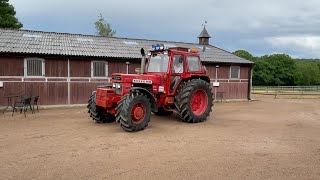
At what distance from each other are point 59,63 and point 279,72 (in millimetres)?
65286

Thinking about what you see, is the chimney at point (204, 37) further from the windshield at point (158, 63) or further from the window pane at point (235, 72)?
the windshield at point (158, 63)

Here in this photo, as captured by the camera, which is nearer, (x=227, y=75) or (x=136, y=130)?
(x=136, y=130)

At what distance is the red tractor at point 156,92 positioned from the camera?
8.93 meters

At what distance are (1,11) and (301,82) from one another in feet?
218

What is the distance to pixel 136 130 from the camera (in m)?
8.87

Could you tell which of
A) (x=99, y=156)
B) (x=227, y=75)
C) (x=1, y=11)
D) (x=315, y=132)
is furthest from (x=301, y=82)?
(x=99, y=156)

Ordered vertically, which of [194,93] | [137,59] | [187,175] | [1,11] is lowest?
[187,175]

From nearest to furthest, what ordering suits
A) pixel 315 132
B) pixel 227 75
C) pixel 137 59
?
pixel 315 132, pixel 137 59, pixel 227 75

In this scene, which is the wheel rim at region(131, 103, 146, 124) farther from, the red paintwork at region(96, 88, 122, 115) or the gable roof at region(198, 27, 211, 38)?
the gable roof at region(198, 27, 211, 38)

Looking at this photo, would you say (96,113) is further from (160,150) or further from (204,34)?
(204,34)

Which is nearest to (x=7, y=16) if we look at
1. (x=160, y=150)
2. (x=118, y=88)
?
(x=118, y=88)

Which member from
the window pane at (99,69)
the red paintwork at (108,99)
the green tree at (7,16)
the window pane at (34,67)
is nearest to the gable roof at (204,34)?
the window pane at (99,69)

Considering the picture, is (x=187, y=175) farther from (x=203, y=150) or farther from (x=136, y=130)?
(x=136, y=130)

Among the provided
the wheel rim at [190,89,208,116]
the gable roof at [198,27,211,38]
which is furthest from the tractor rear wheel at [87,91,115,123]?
the gable roof at [198,27,211,38]
